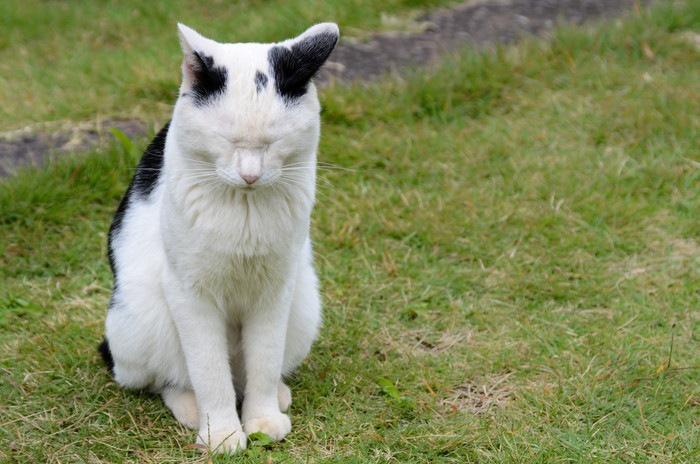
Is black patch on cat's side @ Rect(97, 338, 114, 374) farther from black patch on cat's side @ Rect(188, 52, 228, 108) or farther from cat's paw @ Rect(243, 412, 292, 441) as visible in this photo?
black patch on cat's side @ Rect(188, 52, 228, 108)

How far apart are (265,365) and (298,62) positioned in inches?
34.5

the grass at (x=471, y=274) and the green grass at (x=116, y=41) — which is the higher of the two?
the green grass at (x=116, y=41)

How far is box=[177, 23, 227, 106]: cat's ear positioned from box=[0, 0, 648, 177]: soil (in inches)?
82.8

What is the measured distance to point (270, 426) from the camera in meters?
2.51

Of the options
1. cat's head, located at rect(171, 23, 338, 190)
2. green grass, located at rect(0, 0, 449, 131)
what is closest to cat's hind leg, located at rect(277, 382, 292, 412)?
cat's head, located at rect(171, 23, 338, 190)

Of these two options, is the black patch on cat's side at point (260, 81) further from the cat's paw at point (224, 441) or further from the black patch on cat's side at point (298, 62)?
the cat's paw at point (224, 441)

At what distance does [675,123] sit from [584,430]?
2.35 m

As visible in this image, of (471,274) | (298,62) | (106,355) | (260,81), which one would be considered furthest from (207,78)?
(471,274)

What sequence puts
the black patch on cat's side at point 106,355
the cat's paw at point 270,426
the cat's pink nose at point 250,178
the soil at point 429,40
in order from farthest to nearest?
the soil at point 429,40
the black patch on cat's side at point 106,355
the cat's paw at point 270,426
the cat's pink nose at point 250,178

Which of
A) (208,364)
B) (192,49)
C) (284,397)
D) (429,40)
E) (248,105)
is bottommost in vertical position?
(284,397)

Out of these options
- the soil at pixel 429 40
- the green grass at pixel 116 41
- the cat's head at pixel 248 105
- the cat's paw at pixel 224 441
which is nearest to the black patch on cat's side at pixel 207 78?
the cat's head at pixel 248 105

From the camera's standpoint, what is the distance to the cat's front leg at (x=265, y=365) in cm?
247

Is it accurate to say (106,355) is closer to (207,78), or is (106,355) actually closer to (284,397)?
(284,397)

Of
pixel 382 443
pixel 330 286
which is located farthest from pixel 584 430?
pixel 330 286
